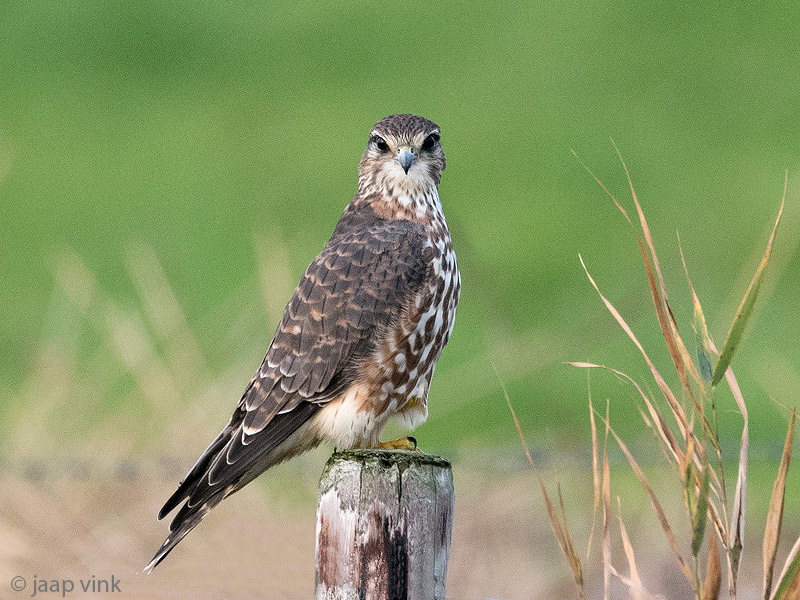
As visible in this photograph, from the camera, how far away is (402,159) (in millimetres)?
4605

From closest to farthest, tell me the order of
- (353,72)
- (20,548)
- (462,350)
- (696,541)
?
(696,541)
(20,548)
(462,350)
(353,72)

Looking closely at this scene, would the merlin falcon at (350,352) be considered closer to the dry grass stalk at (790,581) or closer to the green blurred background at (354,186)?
the dry grass stalk at (790,581)

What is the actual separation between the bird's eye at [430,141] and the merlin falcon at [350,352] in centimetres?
48

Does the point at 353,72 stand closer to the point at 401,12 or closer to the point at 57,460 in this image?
the point at 401,12

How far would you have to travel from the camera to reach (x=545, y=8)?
18359 mm

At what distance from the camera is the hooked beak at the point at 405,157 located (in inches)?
181

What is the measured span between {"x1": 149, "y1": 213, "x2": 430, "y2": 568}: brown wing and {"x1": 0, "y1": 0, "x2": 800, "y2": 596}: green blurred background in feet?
6.00

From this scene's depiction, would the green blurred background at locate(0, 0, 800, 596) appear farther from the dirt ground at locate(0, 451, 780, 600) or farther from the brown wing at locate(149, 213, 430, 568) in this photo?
the brown wing at locate(149, 213, 430, 568)

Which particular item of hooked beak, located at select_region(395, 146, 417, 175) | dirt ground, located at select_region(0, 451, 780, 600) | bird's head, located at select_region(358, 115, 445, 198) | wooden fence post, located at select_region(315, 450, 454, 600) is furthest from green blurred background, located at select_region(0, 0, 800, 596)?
wooden fence post, located at select_region(315, 450, 454, 600)

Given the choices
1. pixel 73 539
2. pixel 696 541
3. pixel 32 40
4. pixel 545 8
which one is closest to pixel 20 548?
pixel 73 539

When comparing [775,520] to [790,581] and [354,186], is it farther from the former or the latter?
[354,186]

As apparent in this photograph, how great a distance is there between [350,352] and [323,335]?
0.34 ft

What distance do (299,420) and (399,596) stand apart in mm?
1159

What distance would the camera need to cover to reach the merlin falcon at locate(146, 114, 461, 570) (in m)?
4.08
